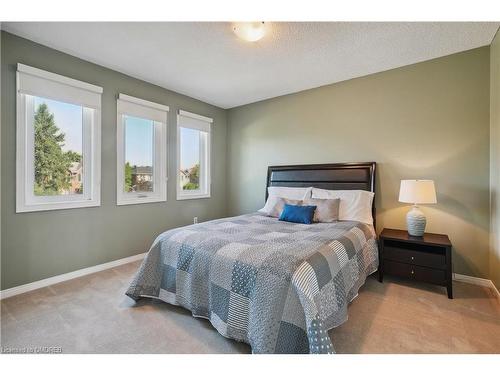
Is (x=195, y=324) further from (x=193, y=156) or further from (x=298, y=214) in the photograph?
(x=193, y=156)

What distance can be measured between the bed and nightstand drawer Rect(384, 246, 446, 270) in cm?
15

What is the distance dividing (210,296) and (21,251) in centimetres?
204

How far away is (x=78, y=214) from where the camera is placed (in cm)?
267

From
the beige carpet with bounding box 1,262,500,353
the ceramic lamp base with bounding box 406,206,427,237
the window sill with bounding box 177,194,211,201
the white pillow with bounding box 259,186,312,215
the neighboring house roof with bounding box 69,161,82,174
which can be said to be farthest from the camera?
the window sill with bounding box 177,194,211,201

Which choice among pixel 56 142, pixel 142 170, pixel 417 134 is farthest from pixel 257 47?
pixel 56 142

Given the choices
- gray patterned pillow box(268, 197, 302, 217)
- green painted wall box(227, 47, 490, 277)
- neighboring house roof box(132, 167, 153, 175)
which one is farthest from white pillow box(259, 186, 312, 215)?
neighboring house roof box(132, 167, 153, 175)

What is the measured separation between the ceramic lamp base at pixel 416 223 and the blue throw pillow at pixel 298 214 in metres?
1.01

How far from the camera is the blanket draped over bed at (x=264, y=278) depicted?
133 cm

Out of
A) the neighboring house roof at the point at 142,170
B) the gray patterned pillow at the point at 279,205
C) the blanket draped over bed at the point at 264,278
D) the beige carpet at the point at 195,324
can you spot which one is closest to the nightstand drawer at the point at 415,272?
the beige carpet at the point at 195,324

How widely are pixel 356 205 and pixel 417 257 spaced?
0.79m

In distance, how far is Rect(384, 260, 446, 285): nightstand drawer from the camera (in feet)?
7.36

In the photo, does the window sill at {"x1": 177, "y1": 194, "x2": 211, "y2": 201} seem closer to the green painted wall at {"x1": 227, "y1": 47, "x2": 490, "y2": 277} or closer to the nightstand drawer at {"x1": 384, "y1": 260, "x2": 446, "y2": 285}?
the green painted wall at {"x1": 227, "y1": 47, "x2": 490, "y2": 277}

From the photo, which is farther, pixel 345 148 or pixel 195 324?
pixel 345 148

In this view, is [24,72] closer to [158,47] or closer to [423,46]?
[158,47]
